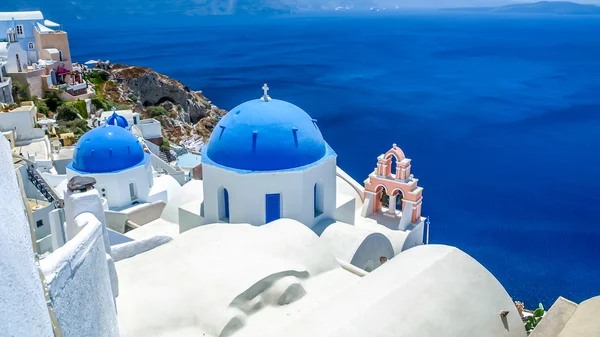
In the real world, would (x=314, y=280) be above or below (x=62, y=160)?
above

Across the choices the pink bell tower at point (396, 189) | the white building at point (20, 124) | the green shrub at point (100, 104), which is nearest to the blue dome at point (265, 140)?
the pink bell tower at point (396, 189)

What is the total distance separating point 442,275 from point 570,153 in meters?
37.4

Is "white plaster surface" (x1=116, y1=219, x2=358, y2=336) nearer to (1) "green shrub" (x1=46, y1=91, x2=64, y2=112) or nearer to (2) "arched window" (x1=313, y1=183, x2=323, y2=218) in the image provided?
(2) "arched window" (x1=313, y1=183, x2=323, y2=218)

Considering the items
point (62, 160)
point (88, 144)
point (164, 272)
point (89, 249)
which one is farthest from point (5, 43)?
point (89, 249)

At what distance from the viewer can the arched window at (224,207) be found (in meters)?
13.0

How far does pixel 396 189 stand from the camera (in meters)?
15.6

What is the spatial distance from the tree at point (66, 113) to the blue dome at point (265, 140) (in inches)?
1116

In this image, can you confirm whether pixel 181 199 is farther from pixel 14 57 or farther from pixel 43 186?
pixel 14 57

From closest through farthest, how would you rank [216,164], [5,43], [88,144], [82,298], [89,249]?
[82,298] < [89,249] < [216,164] < [88,144] < [5,43]

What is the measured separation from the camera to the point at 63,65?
4609 centimetres

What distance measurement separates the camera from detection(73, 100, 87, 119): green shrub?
128 ft

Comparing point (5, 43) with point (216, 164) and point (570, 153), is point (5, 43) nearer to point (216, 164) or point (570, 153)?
point (216, 164)

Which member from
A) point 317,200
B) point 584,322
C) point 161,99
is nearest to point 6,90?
point 161,99

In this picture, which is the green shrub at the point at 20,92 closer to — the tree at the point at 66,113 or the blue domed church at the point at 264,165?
the tree at the point at 66,113
